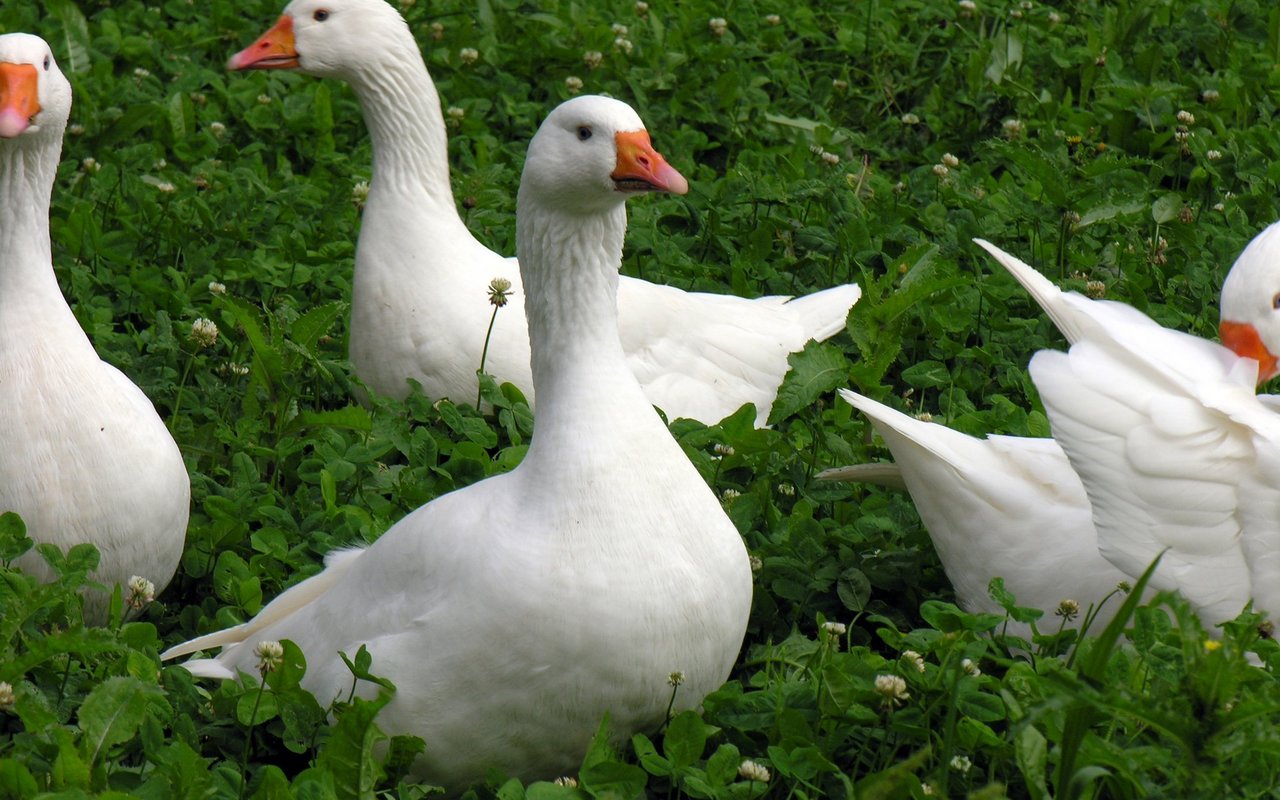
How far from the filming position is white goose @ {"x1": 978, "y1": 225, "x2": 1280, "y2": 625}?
148 inches

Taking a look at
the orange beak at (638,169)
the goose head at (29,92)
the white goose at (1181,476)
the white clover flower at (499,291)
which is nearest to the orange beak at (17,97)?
the goose head at (29,92)

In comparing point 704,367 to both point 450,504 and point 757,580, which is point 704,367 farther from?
point 450,504

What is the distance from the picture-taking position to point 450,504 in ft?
11.8

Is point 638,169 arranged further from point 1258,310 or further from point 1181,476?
point 1258,310

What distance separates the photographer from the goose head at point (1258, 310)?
4.41 metres

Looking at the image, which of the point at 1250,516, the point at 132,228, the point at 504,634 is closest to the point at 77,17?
the point at 132,228

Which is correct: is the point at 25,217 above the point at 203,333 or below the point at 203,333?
above

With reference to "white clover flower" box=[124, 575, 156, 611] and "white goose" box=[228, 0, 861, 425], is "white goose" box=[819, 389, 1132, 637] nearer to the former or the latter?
"white goose" box=[228, 0, 861, 425]

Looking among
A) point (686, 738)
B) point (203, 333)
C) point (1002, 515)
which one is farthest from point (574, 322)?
point (203, 333)

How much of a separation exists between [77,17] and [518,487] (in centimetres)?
553

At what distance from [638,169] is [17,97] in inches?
66.6

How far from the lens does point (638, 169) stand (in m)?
3.55

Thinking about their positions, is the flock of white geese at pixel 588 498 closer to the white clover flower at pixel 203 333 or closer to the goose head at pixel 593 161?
the goose head at pixel 593 161

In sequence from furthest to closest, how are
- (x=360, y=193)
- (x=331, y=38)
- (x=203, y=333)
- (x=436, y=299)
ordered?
(x=360, y=193), (x=331, y=38), (x=436, y=299), (x=203, y=333)
